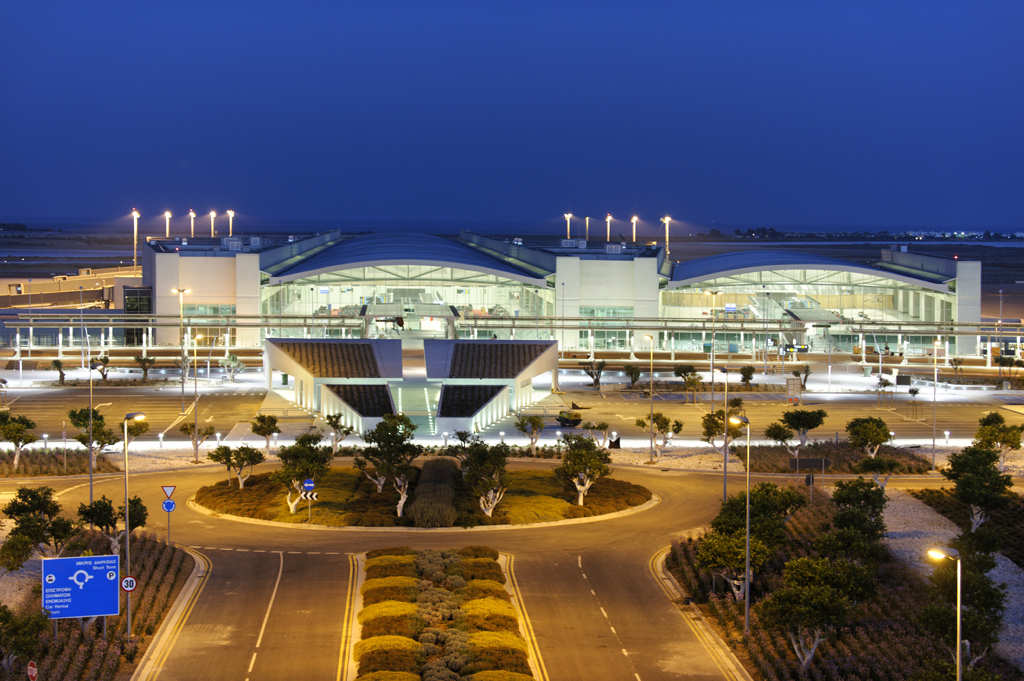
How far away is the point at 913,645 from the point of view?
2927 cm

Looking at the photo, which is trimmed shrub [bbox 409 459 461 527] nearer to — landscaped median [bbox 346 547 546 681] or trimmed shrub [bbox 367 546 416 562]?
trimmed shrub [bbox 367 546 416 562]

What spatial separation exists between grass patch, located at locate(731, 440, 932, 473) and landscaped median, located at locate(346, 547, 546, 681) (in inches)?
742

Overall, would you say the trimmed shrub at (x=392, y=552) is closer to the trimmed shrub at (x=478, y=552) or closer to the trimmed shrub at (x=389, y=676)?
the trimmed shrub at (x=478, y=552)

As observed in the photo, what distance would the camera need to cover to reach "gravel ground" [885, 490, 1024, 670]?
3064 centimetres

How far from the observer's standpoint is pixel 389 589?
106ft

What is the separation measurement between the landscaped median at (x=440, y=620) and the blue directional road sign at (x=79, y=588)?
5381mm

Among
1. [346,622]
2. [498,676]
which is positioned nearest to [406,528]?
[346,622]

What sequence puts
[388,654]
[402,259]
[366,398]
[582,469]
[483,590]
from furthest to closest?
[402,259] < [366,398] < [582,469] < [483,590] < [388,654]

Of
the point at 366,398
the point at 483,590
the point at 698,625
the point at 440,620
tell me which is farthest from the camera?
the point at 366,398

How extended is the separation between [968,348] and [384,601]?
73.2m

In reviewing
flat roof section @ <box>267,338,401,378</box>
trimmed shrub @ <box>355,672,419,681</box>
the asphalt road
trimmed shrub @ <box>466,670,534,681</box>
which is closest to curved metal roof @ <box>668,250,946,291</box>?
flat roof section @ <box>267,338,401,378</box>

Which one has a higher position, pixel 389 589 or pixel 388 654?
pixel 389 589

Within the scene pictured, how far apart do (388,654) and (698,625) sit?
8066 mm

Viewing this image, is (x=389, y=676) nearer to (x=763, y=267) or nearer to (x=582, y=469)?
(x=582, y=469)
